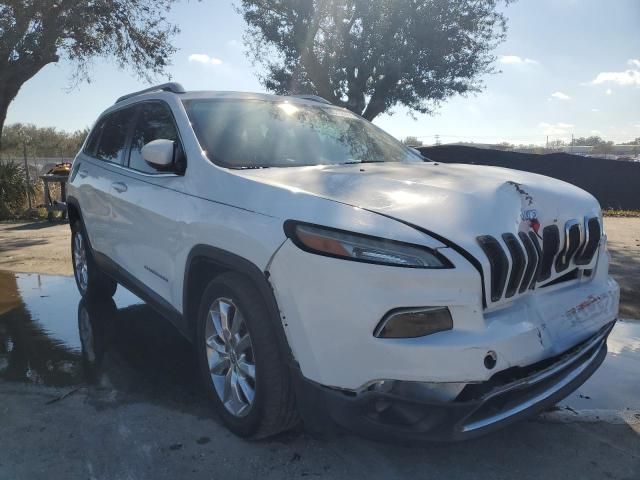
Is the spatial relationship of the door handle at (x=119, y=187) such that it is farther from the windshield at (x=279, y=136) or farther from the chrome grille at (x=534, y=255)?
the chrome grille at (x=534, y=255)

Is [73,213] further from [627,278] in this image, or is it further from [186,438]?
[627,278]

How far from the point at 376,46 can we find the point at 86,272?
35.8 ft

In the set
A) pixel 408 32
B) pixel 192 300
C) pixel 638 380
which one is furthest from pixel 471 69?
pixel 192 300

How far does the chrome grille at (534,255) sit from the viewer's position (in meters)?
2.27

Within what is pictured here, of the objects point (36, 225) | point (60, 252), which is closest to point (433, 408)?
point (60, 252)

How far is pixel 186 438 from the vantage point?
2.92 meters

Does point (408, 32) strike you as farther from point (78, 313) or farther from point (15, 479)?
point (15, 479)

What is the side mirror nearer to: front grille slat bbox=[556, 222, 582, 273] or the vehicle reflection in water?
the vehicle reflection in water

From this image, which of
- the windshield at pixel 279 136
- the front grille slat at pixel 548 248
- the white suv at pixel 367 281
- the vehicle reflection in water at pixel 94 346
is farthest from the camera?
the vehicle reflection in water at pixel 94 346

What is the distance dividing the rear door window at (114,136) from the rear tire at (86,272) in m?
0.86

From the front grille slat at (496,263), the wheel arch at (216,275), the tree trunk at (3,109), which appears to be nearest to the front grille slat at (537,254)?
the front grille slat at (496,263)

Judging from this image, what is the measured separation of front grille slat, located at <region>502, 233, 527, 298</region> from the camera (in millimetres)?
2316

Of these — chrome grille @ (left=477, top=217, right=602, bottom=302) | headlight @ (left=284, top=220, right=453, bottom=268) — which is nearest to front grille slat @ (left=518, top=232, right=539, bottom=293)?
chrome grille @ (left=477, top=217, right=602, bottom=302)

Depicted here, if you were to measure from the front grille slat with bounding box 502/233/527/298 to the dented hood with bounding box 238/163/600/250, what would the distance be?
0.05 metres
